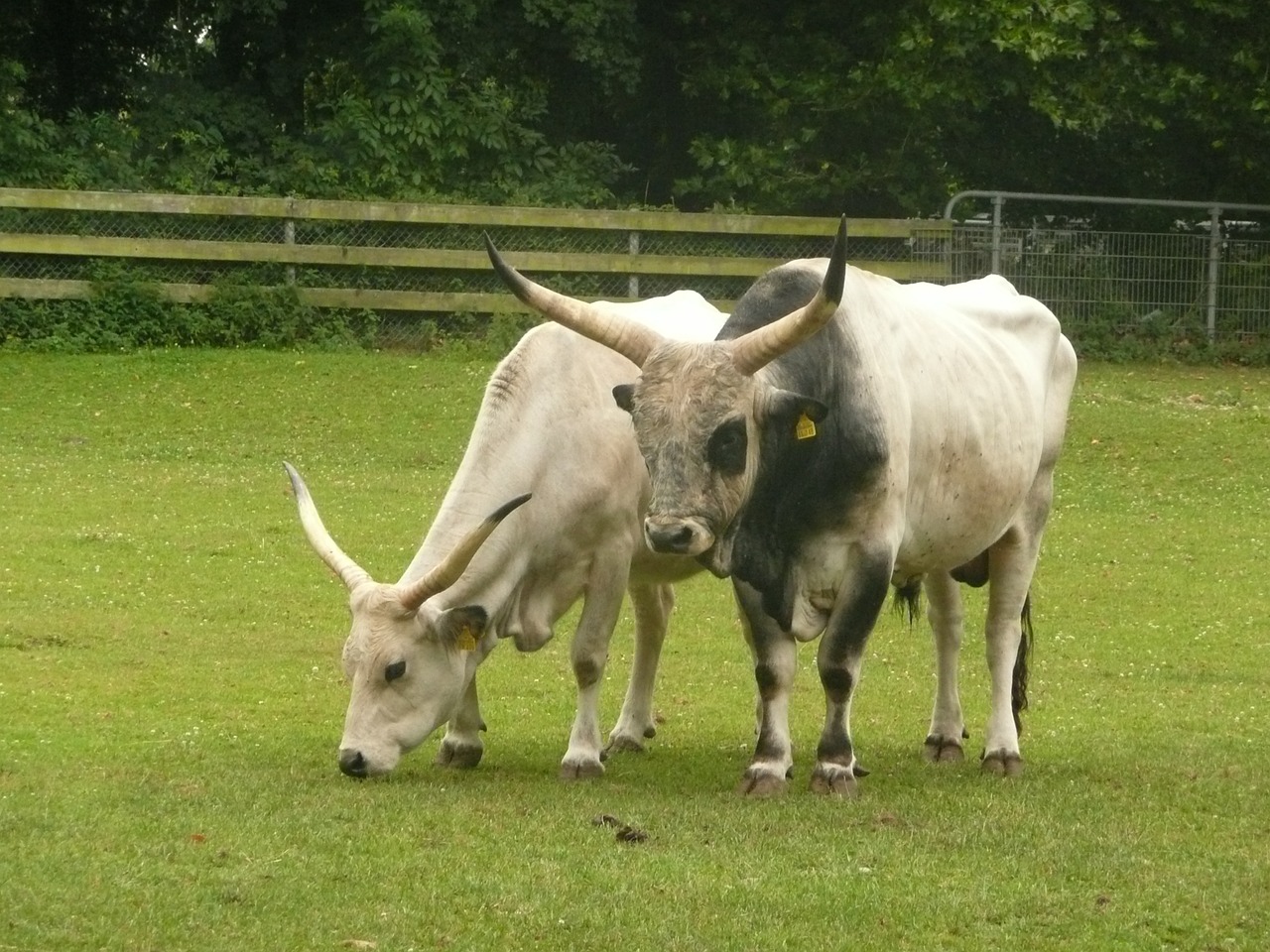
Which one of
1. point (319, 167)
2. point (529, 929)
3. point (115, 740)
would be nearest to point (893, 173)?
point (319, 167)

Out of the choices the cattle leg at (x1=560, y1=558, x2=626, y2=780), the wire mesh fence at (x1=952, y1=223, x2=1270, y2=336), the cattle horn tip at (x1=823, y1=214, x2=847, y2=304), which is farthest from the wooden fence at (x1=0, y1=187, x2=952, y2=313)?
the cattle horn tip at (x1=823, y1=214, x2=847, y2=304)

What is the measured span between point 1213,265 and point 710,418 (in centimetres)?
2054

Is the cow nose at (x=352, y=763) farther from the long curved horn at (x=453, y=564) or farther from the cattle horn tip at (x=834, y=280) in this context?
the cattle horn tip at (x=834, y=280)

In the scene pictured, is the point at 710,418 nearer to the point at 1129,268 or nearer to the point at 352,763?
the point at 352,763

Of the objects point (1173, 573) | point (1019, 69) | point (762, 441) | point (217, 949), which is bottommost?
point (1173, 573)

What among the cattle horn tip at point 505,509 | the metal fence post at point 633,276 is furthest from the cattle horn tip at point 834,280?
the metal fence post at point 633,276

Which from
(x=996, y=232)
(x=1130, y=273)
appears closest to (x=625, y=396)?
(x=996, y=232)

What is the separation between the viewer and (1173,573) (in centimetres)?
1584

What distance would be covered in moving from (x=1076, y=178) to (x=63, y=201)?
14482mm

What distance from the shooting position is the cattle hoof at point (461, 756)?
932cm

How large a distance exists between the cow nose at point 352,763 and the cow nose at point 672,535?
1.58 metres

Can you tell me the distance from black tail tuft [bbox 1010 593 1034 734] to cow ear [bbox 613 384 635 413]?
109 inches

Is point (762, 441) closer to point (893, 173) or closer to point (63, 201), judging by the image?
point (63, 201)

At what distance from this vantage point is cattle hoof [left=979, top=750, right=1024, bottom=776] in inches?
375
